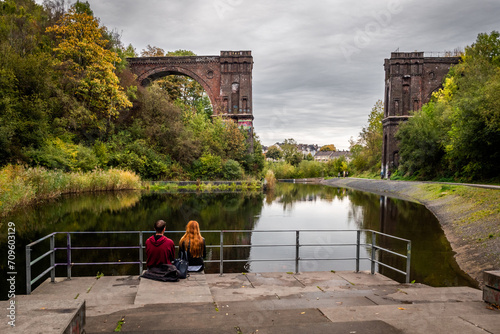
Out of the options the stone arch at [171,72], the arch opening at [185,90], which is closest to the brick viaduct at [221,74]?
the stone arch at [171,72]

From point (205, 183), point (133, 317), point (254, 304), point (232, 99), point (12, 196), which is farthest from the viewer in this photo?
point (232, 99)

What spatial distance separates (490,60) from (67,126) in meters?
39.5

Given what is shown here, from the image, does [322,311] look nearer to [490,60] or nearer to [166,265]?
[166,265]

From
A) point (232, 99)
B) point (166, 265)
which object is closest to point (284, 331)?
point (166, 265)

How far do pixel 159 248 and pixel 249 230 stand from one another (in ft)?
12.4

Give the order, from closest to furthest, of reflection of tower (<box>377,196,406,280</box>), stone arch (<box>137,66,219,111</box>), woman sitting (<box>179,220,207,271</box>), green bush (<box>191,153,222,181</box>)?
1. woman sitting (<box>179,220,207,271</box>)
2. reflection of tower (<box>377,196,406,280</box>)
3. green bush (<box>191,153,222,181</box>)
4. stone arch (<box>137,66,219,111</box>)

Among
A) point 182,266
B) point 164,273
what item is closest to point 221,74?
point 182,266

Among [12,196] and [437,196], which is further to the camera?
[437,196]

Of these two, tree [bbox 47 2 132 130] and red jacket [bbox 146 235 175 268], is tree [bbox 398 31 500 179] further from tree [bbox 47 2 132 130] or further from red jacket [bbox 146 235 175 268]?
tree [bbox 47 2 132 130]

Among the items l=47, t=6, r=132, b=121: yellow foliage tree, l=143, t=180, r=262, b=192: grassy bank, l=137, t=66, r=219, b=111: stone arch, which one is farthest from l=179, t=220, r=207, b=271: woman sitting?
l=137, t=66, r=219, b=111: stone arch

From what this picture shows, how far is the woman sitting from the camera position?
676cm

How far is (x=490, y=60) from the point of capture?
39.1 meters

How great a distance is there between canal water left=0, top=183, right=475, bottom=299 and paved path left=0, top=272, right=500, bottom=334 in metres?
0.97

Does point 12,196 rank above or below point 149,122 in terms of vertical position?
below
